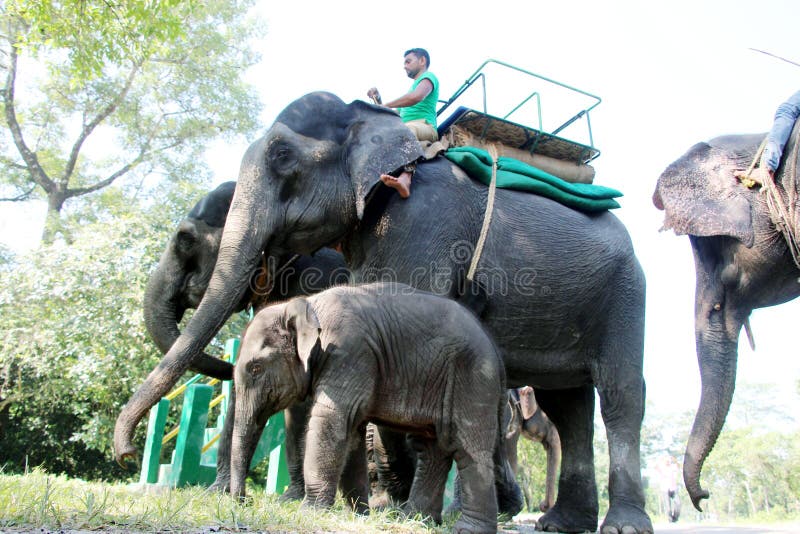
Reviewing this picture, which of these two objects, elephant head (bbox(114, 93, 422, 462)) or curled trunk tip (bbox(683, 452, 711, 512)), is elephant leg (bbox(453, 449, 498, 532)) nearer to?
curled trunk tip (bbox(683, 452, 711, 512))

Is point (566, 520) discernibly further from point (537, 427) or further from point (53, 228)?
point (53, 228)

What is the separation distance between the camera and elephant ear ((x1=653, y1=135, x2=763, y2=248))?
5027mm

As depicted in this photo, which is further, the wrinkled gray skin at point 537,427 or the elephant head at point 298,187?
the wrinkled gray skin at point 537,427

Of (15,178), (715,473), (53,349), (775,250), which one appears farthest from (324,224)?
(715,473)

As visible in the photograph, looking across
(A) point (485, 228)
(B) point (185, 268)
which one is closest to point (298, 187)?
(A) point (485, 228)

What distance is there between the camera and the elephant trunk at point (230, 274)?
4.29 meters

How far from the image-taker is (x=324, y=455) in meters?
3.61

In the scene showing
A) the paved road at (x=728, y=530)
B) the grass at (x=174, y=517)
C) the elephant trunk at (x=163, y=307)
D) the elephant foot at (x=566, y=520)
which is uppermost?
the elephant trunk at (x=163, y=307)

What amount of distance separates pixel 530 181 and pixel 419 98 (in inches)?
43.5

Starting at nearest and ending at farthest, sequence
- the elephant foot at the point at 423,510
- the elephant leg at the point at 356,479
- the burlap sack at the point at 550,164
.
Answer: the elephant foot at the point at 423,510
the elephant leg at the point at 356,479
the burlap sack at the point at 550,164

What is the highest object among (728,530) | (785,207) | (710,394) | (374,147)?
(374,147)

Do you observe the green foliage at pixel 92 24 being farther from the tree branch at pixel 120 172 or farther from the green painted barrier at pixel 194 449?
the tree branch at pixel 120 172

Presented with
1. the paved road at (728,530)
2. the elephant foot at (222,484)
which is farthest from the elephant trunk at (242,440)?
the paved road at (728,530)

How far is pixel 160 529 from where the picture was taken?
272 cm
